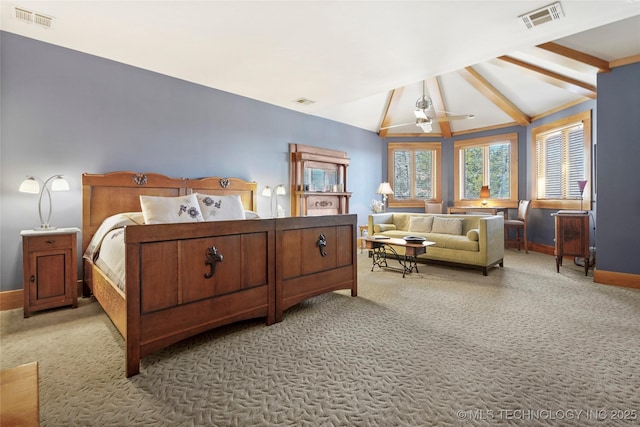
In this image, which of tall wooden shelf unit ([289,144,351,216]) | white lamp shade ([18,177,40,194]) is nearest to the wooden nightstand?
white lamp shade ([18,177,40,194])

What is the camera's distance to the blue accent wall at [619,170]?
12.1 feet

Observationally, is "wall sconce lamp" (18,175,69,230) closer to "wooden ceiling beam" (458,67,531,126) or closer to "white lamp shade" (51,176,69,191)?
"white lamp shade" (51,176,69,191)

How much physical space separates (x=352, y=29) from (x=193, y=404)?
3.37 meters

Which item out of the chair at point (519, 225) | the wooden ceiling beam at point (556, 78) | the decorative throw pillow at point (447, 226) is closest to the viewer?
the wooden ceiling beam at point (556, 78)

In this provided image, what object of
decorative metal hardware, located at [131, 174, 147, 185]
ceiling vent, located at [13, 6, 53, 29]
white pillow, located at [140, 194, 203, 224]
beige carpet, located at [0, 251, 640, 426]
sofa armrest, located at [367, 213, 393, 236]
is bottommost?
beige carpet, located at [0, 251, 640, 426]

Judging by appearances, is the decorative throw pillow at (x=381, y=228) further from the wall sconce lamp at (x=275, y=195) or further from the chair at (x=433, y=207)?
the chair at (x=433, y=207)

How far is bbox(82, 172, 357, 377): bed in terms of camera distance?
1.92m

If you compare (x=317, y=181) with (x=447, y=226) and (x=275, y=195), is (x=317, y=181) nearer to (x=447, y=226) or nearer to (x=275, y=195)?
(x=275, y=195)

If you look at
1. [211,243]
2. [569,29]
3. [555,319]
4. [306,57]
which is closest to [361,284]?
[555,319]

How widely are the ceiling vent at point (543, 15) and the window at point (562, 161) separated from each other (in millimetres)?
3238

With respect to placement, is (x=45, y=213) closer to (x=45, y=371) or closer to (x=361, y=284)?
(x=45, y=371)

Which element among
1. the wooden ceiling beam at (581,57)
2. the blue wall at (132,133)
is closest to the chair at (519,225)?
the blue wall at (132,133)

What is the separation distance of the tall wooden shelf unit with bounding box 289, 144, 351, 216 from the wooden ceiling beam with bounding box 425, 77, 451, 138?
2.27 m

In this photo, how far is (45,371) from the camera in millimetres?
1943
